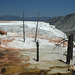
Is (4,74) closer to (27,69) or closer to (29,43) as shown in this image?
(27,69)

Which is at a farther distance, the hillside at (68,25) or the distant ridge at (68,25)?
the distant ridge at (68,25)

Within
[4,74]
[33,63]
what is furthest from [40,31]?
[4,74]

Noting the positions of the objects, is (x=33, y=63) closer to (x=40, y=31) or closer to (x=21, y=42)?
(x=21, y=42)

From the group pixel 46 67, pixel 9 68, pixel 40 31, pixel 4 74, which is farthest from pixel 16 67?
pixel 40 31

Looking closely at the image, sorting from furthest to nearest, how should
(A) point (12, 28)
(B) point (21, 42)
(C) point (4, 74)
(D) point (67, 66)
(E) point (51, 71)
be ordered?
1. (A) point (12, 28)
2. (B) point (21, 42)
3. (D) point (67, 66)
4. (E) point (51, 71)
5. (C) point (4, 74)

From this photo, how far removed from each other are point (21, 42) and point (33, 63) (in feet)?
39.3

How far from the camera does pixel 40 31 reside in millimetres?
39938

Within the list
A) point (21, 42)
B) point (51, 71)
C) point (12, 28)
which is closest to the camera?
point (51, 71)

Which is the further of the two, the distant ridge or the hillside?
the distant ridge

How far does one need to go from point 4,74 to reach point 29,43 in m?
14.8

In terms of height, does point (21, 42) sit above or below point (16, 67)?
above

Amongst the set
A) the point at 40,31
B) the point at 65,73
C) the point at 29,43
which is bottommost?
the point at 65,73

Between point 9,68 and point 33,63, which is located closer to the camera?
point 9,68

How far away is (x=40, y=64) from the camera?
14.9 meters
